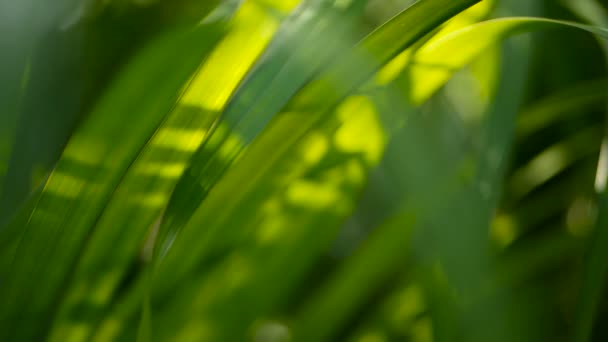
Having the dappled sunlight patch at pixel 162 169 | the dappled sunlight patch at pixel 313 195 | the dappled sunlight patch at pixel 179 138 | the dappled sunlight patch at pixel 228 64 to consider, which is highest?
the dappled sunlight patch at pixel 313 195

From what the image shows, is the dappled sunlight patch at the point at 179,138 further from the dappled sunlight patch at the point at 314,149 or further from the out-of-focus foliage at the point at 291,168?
the dappled sunlight patch at the point at 314,149

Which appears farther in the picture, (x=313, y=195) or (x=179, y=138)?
(x=313, y=195)

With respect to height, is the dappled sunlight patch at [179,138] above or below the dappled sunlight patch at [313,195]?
below

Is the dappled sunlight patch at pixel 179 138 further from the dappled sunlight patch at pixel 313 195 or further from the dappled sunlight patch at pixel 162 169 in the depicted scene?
the dappled sunlight patch at pixel 313 195

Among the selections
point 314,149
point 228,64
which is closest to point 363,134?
point 314,149

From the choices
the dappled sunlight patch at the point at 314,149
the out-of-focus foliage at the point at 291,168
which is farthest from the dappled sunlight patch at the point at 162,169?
the dappled sunlight patch at the point at 314,149

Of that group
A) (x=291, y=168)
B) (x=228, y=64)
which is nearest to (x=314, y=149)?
(x=291, y=168)

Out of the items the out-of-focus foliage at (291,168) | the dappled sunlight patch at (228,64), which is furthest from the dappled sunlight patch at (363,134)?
the dappled sunlight patch at (228,64)

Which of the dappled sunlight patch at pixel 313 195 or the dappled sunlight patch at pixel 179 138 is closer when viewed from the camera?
the dappled sunlight patch at pixel 179 138

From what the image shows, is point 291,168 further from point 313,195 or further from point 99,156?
point 99,156

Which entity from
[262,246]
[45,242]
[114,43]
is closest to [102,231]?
[45,242]
